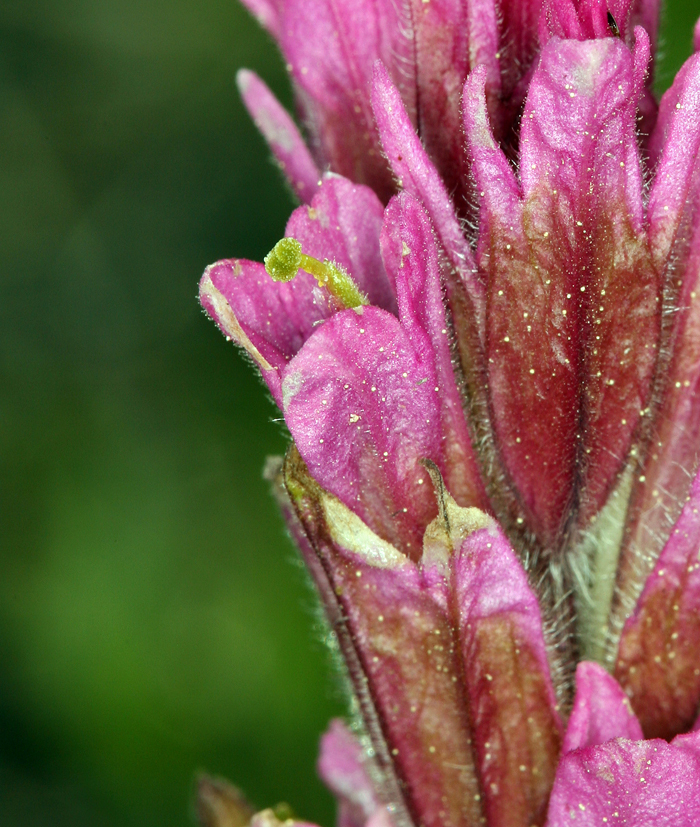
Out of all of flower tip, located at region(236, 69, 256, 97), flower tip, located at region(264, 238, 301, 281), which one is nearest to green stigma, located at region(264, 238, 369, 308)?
flower tip, located at region(264, 238, 301, 281)

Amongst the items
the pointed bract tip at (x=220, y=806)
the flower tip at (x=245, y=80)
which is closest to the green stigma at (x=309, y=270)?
the flower tip at (x=245, y=80)

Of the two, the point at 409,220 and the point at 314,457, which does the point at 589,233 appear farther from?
the point at 314,457

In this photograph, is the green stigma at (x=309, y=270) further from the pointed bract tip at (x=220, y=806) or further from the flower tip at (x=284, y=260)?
the pointed bract tip at (x=220, y=806)

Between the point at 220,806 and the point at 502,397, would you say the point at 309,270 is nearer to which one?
the point at 502,397

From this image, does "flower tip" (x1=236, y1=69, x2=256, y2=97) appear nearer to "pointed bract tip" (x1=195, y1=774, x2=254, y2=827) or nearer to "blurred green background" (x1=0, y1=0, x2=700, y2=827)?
"pointed bract tip" (x1=195, y1=774, x2=254, y2=827)

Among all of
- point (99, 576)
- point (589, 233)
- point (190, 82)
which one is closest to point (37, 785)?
point (99, 576)

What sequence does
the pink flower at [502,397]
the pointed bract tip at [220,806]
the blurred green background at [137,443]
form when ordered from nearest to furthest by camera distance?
the pink flower at [502,397], the pointed bract tip at [220,806], the blurred green background at [137,443]

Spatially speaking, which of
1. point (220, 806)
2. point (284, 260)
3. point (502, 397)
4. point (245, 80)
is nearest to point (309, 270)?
point (284, 260)
